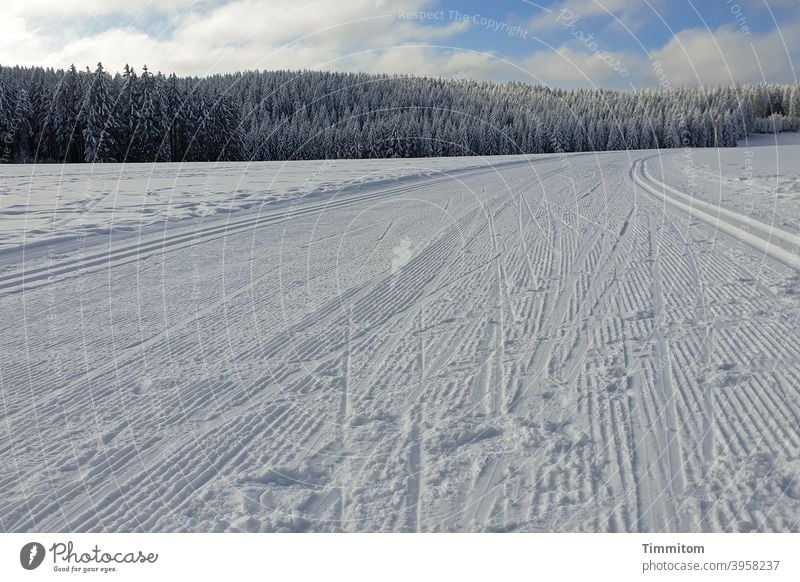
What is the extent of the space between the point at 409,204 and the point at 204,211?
394 centimetres

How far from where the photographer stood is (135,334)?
13.2 ft

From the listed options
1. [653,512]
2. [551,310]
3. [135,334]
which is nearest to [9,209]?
[135,334]

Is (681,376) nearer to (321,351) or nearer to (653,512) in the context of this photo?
(653,512)

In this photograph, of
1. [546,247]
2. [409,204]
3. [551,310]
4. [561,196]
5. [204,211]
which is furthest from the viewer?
[561,196]

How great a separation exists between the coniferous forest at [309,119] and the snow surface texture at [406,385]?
15.1m

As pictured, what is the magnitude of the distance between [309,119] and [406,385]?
2430cm

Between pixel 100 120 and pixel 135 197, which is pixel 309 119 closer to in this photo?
pixel 135 197

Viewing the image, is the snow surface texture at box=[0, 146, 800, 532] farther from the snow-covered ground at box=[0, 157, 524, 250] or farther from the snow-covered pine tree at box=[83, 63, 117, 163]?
the snow-covered pine tree at box=[83, 63, 117, 163]

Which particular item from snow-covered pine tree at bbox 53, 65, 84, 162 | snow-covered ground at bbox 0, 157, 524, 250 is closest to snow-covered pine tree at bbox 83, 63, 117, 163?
snow-covered pine tree at bbox 53, 65, 84, 162
